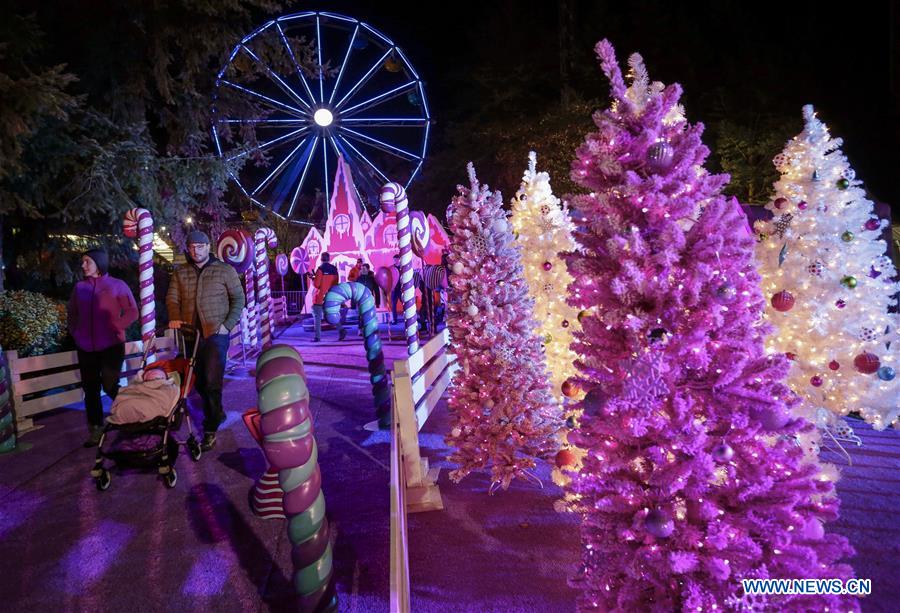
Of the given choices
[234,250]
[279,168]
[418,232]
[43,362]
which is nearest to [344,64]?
[279,168]

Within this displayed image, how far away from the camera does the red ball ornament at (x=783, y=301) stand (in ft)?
16.8

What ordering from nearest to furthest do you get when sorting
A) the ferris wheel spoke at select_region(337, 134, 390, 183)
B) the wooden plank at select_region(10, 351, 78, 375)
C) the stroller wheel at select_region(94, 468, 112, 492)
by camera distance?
the stroller wheel at select_region(94, 468, 112, 492) → the wooden plank at select_region(10, 351, 78, 375) → the ferris wheel spoke at select_region(337, 134, 390, 183)

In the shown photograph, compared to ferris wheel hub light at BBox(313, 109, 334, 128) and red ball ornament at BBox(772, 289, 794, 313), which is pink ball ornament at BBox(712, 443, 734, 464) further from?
ferris wheel hub light at BBox(313, 109, 334, 128)

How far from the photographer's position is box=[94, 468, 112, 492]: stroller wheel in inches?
168

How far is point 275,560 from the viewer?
3178 mm

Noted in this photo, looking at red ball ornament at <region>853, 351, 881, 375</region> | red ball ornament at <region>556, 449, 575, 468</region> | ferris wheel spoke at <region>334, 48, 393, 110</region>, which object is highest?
ferris wheel spoke at <region>334, 48, 393, 110</region>

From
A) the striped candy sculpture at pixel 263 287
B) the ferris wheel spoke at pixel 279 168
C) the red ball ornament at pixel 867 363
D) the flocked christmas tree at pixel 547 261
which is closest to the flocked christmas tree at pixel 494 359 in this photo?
the flocked christmas tree at pixel 547 261

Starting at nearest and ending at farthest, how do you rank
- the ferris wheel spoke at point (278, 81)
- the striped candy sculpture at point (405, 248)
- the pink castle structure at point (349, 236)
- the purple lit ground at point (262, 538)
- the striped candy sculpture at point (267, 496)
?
the purple lit ground at point (262, 538), the striped candy sculpture at point (267, 496), the striped candy sculpture at point (405, 248), the ferris wheel spoke at point (278, 81), the pink castle structure at point (349, 236)

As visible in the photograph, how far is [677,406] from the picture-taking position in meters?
2.17

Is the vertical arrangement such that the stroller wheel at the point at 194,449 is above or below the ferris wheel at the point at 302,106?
below

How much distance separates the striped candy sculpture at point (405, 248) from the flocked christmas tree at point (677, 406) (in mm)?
4157

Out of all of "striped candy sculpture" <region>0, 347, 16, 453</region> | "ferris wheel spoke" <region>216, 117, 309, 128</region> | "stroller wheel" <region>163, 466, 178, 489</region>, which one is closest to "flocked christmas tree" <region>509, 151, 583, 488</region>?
"stroller wheel" <region>163, 466, 178, 489</region>

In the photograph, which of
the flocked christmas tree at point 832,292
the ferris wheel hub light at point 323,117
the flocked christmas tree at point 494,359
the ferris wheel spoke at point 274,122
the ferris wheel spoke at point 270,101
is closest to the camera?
the flocked christmas tree at point 494,359

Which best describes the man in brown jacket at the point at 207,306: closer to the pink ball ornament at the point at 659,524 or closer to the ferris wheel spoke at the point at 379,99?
the pink ball ornament at the point at 659,524
